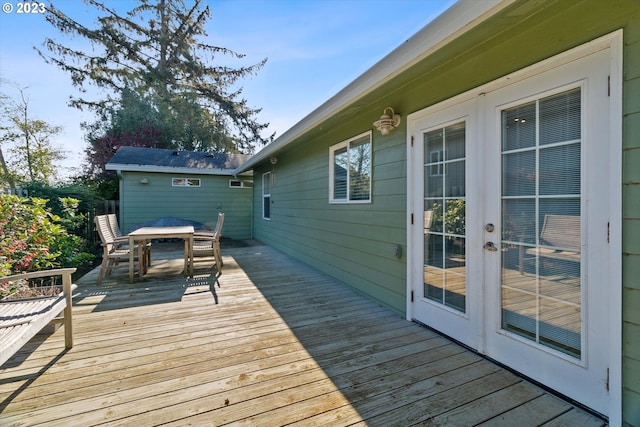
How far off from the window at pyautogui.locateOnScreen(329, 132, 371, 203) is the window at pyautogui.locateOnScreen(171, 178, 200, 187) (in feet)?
20.0

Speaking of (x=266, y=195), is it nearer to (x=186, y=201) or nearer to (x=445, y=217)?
(x=186, y=201)

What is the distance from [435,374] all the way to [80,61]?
15435 mm

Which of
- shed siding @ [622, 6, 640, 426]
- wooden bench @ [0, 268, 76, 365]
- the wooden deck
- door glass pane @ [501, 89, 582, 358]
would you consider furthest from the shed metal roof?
shed siding @ [622, 6, 640, 426]

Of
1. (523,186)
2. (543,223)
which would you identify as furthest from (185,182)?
(543,223)

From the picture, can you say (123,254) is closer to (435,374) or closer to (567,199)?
(435,374)

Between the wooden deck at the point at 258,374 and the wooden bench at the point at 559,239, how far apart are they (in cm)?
84

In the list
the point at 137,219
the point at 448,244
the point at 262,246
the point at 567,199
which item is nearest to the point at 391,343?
the point at 448,244

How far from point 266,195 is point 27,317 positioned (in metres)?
6.73

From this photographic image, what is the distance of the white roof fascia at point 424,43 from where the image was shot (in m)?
1.71

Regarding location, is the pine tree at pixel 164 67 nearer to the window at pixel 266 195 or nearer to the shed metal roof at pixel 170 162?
the shed metal roof at pixel 170 162

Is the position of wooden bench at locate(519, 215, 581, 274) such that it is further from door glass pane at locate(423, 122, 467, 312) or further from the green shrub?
Result: the green shrub

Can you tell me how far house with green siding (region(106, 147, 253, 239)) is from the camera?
28.6 ft

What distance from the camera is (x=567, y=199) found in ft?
5.84


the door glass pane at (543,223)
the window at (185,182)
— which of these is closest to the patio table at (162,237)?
the door glass pane at (543,223)
